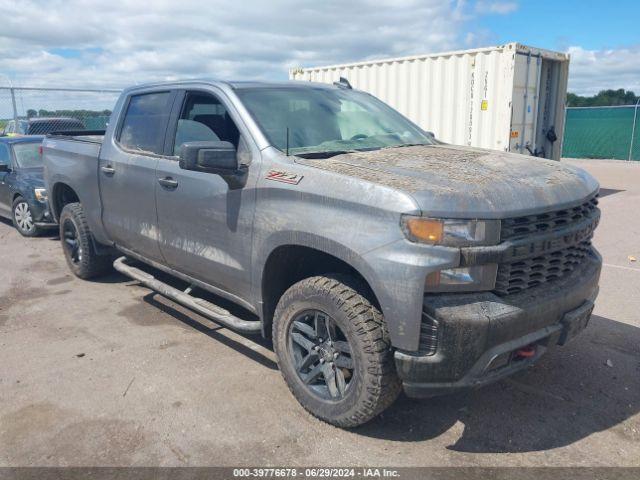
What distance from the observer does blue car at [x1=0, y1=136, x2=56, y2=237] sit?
841cm

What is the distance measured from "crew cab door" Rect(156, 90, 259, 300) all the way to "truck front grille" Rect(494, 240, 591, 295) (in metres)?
1.54

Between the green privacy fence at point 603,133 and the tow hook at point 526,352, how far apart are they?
2245 centimetres

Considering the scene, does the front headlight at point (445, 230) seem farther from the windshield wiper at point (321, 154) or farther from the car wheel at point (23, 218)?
the car wheel at point (23, 218)

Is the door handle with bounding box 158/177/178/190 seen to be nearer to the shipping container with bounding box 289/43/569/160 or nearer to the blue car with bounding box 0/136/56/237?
the blue car with bounding box 0/136/56/237

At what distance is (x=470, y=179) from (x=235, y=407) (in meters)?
1.95

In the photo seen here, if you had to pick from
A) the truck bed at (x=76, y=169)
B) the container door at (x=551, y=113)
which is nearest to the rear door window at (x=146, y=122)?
the truck bed at (x=76, y=169)

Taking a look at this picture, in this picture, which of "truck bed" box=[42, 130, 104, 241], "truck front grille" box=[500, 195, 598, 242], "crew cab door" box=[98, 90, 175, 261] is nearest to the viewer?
"truck front grille" box=[500, 195, 598, 242]

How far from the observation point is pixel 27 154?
→ 9203 mm

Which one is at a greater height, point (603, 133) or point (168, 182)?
point (168, 182)

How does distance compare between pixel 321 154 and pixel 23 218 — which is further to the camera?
pixel 23 218

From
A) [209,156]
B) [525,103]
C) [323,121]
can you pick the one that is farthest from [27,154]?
[525,103]

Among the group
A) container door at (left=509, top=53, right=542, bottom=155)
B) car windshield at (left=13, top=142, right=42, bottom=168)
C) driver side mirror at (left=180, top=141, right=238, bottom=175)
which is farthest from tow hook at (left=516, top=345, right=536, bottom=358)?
car windshield at (left=13, top=142, right=42, bottom=168)

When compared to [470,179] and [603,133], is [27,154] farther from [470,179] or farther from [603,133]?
[603,133]

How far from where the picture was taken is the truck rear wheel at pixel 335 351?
114 inches
